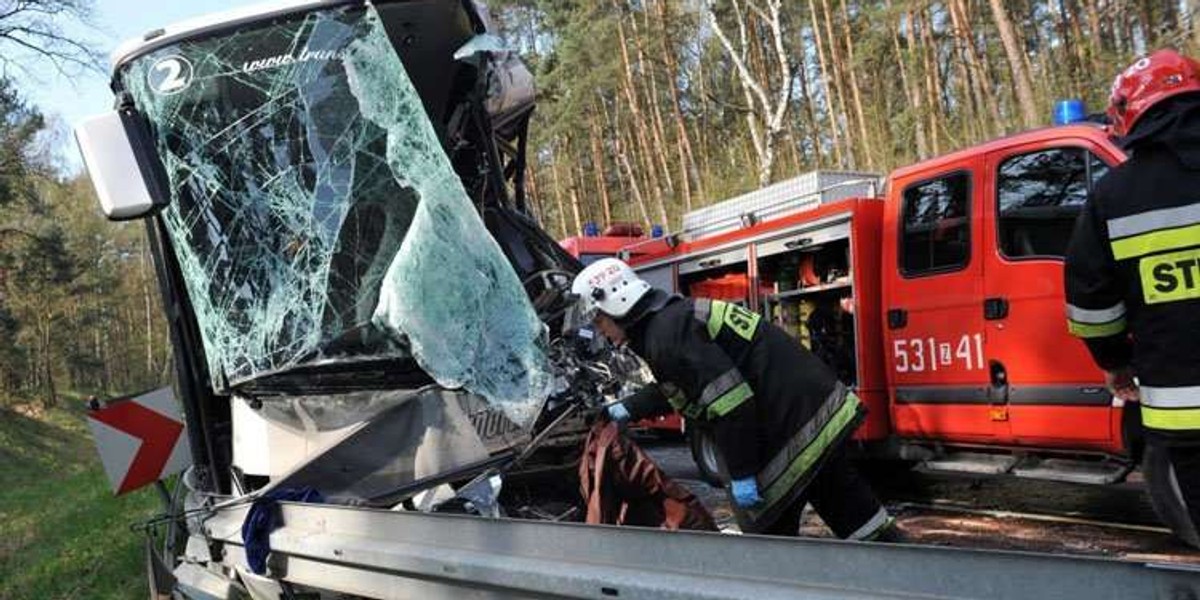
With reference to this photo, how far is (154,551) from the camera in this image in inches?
172

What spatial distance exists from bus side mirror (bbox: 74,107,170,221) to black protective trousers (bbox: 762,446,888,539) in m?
2.91

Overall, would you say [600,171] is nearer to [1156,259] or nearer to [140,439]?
[140,439]

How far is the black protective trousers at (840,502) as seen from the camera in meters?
3.59

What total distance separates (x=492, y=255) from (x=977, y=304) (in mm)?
3162

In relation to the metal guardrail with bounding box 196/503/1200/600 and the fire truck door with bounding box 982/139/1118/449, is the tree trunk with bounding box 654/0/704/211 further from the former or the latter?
Answer: the metal guardrail with bounding box 196/503/1200/600

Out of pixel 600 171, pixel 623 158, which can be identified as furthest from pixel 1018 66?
pixel 600 171

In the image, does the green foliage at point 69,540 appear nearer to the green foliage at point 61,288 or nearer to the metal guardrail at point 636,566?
the metal guardrail at point 636,566

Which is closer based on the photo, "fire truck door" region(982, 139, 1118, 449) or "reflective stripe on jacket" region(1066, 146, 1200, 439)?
"reflective stripe on jacket" region(1066, 146, 1200, 439)

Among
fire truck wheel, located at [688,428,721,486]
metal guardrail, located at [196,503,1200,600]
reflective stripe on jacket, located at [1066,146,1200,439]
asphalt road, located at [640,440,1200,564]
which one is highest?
reflective stripe on jacket, located at [1066,146,1200,439]

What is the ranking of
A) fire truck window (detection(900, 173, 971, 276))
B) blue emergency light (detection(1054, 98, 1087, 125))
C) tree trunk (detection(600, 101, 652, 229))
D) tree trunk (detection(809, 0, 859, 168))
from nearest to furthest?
blue emergency light (detection(1054, 98, 1087, 125)) → fire truck window (detection(900, 173, 971, 276)) → tree trunk (detection(809, 0, 859, 168)) → tree trunk (detection(600, 101, 652, 229))

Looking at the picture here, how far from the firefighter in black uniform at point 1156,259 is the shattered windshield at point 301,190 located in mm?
2205

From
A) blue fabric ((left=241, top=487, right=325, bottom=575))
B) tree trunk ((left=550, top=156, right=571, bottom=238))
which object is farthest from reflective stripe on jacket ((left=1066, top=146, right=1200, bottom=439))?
tree trunk ((left=550, top=156, right=571, bottom=238))

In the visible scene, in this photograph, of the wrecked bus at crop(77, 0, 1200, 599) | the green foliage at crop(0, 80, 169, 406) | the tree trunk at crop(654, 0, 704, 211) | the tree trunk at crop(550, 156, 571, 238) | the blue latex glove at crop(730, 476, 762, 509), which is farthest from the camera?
the tree trunk at crop(550, 156, 571, 238)

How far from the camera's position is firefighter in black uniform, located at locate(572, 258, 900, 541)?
341cm
